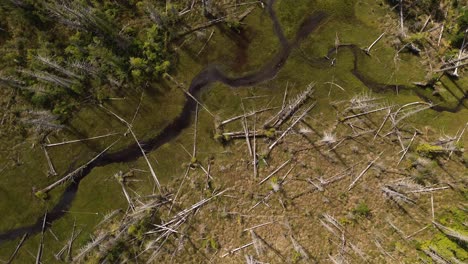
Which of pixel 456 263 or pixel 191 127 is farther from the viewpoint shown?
pixel 191 127

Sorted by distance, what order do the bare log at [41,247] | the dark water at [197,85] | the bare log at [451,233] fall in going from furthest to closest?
the dark water at [197,85], the bare log at [41,247], the bare log at [451,233]

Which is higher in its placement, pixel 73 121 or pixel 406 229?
pixel 73 121

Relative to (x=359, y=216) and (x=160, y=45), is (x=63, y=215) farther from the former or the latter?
(x=359, y=216)

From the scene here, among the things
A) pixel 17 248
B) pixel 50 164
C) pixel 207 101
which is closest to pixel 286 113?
pixel 207 101

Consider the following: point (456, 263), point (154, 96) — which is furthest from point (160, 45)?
point (456, 263)

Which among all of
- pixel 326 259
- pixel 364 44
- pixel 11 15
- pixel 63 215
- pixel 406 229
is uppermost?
pixel 11 15

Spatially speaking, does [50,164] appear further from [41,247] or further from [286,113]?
[286,113]

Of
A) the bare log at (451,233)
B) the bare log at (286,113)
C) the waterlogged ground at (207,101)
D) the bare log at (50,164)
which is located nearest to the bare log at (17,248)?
the waterlogged ground at (207,101)

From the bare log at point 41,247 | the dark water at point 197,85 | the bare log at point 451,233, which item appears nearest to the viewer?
the bare log at point 451,233

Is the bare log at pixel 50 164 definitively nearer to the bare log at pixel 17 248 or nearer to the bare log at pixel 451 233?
the bare log at pixel 17 248
